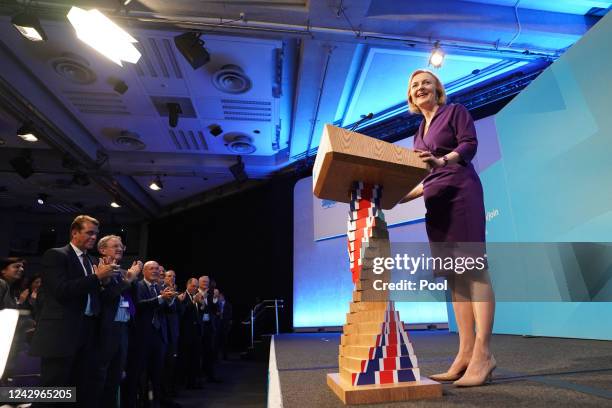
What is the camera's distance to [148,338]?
138 inches

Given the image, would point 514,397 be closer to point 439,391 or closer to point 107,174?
point 439,391

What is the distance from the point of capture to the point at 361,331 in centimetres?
122

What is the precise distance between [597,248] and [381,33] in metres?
3.32

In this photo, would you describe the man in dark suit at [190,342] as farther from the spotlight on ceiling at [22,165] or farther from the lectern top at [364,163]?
the spotlight on ceiling at [22,165]

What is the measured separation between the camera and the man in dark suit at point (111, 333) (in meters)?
2.37

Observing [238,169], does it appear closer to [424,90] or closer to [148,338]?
[148,338]

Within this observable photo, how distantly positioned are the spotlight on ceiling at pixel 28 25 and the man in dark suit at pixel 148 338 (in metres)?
2.82

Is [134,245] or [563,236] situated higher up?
[134,245]

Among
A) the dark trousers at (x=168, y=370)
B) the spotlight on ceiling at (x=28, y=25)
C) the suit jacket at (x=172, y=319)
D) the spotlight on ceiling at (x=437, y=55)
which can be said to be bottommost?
the dark trousers at (x=168, y=370)

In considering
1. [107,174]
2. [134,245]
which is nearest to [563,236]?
[107,174]

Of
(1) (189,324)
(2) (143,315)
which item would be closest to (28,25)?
(2) (143,315)

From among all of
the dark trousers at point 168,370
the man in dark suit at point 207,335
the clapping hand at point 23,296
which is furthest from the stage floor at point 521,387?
the clapping hand at point 23,296

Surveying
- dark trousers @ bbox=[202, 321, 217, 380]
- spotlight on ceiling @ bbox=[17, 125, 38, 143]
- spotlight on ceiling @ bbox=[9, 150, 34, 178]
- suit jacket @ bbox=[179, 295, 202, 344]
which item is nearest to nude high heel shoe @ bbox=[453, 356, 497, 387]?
suit jacket @ bbox=[179, 295, 202, 344]

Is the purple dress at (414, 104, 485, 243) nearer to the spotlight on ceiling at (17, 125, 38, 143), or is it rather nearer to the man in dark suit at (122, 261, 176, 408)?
the man in dark suit at (122, 261, 176, 408)
